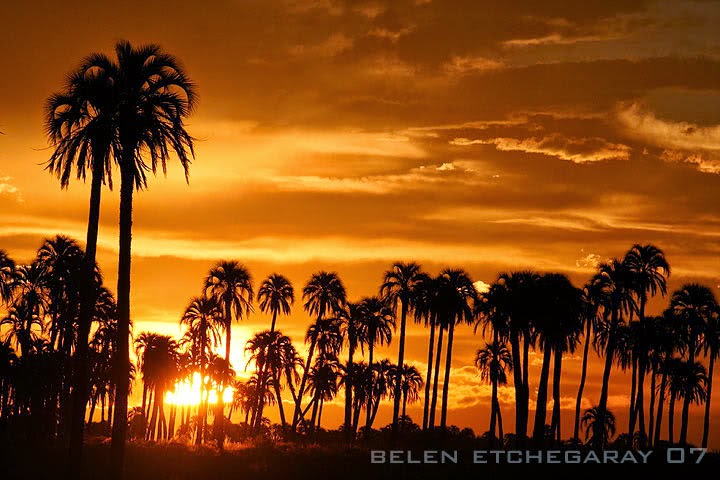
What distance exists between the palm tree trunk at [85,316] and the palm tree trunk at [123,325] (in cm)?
138

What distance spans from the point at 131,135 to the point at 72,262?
30692 millimetres

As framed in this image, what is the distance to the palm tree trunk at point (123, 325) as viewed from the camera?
3706cm

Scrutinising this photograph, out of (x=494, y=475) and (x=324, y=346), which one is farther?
(x=324, y=346)

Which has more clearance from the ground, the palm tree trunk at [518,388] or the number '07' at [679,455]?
the palm tree trunk at [518,388]

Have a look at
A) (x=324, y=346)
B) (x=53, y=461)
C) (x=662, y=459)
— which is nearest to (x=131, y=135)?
(x=53, y=461)

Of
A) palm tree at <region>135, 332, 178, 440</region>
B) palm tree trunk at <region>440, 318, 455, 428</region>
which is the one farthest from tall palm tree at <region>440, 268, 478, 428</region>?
palm tree at <region>135, 332, 178, 440</region>

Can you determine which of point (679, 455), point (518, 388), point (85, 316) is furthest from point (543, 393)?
point (85, 316)

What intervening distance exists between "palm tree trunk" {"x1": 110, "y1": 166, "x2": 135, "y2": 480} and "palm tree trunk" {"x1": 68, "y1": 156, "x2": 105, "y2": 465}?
1.38 metres

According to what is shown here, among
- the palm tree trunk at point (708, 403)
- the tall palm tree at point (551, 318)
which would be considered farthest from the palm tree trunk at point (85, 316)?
the palm tree trunk at point (708, 403)

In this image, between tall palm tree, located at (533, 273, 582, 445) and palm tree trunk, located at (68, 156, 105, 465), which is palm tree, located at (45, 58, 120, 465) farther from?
tall palm tree, located at (533, 273, 582, 445)

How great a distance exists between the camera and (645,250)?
89.9 m

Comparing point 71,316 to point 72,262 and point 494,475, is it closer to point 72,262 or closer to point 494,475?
point 72,262

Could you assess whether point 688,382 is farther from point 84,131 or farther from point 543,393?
point 84,131

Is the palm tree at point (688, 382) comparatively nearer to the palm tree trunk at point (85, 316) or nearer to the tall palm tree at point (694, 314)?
the tall palm tree at point (694, 314)
